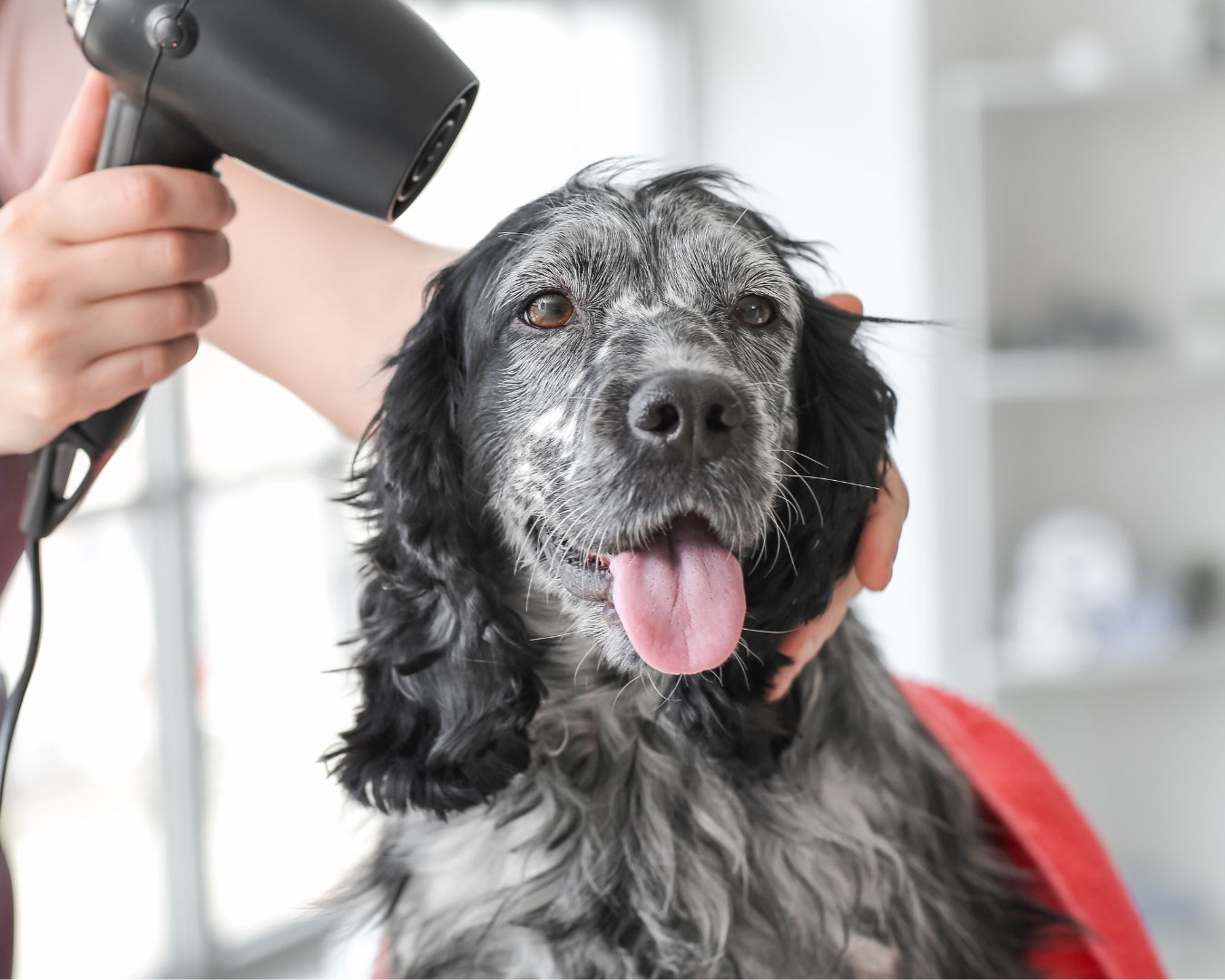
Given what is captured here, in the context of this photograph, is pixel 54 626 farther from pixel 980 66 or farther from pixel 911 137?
pixel 980 66

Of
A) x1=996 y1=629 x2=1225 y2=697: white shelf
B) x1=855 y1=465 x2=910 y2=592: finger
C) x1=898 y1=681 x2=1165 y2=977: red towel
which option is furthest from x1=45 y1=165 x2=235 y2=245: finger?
x1=996 y1=629 x2=1225 y2=697: white shelf

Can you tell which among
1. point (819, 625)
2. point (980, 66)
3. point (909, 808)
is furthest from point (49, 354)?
point (980, 66)

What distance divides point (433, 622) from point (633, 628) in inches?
10.8

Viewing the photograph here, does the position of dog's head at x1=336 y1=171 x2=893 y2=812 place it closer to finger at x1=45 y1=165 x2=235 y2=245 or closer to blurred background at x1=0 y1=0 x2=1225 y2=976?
finger at x1=45 y1=165 x2=235 y2=245

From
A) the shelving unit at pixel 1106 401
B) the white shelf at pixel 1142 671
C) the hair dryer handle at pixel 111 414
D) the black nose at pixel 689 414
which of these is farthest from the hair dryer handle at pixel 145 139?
the white shelf at pixel 1142 671

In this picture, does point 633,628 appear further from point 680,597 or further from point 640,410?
point 640,410

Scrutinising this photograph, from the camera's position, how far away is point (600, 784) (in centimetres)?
110

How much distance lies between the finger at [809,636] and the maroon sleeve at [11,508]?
667 mm

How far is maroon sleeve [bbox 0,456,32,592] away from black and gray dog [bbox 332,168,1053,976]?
311 millimetres

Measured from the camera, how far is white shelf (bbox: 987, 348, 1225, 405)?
137 inches

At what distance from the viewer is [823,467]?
1019 millimetres

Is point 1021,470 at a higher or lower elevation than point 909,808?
higher

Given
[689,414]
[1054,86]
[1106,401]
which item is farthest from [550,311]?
[1106,401]

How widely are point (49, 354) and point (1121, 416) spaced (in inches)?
139
